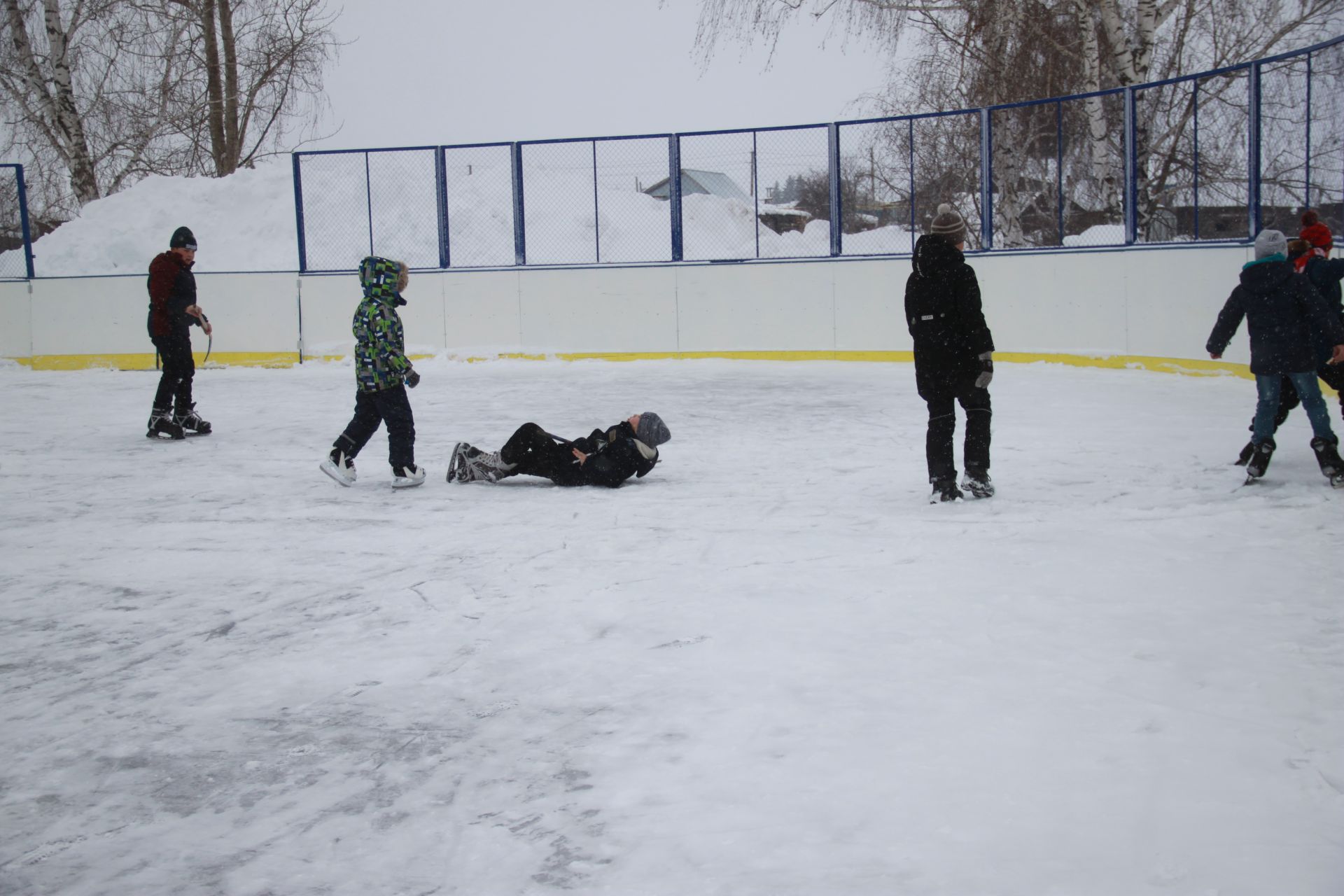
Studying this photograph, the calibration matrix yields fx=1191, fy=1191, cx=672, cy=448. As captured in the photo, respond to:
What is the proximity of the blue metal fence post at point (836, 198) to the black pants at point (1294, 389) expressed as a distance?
8.53 meters

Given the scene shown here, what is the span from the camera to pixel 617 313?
49.9 ft

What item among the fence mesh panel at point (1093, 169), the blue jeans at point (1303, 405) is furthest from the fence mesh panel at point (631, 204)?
the blue jeans at point (1303, 405)

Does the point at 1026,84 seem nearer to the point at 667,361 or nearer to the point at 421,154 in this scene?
the point at 667,361

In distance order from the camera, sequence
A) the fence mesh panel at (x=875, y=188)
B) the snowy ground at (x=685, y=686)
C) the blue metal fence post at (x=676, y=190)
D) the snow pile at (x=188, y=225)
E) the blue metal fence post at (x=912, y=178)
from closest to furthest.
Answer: the snowy ground at (x=685, y=686) < the blue metal fence post at (x=912, y=178) < the fence mesh panel at (x=875, y=188) < the blue metal fence post at (x=676, y=190) < the snow pile at (x=188, y=225)

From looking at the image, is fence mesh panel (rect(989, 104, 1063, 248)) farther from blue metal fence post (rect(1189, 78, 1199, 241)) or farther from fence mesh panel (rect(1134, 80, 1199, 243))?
blue metal fence post (rect(1189, 78, 1199, 241))

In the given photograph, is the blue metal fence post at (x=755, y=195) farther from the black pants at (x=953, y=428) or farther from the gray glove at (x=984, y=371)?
the gray glove at (x=984, y=371)

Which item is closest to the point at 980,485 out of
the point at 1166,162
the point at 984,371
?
the point at 984,371

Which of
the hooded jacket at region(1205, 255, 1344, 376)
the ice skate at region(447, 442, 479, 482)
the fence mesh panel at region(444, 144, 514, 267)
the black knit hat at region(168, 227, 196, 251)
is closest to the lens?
the hooded jacket at region(1205, 255, 1344, 376)

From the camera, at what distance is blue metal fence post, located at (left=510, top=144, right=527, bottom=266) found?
15570 millimetres

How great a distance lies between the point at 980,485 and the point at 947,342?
2.45 ft

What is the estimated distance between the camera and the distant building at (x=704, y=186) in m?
14.6

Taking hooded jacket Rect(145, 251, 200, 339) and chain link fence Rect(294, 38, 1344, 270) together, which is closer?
hooded jacket Rect(145, 251, 200, 339)

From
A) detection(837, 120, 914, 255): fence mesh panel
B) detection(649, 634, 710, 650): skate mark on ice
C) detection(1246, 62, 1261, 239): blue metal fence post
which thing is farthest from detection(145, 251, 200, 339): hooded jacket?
detection(1246, 62, 1261, 239): blue metal fence post

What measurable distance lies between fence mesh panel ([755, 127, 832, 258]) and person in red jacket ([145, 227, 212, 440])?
7.40m
